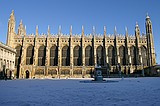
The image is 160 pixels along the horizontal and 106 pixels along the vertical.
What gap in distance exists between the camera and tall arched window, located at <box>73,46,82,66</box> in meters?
65.9

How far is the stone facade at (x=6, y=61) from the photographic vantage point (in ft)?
159

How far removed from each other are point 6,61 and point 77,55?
2722 centimetres

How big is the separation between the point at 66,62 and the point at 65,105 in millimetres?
59027

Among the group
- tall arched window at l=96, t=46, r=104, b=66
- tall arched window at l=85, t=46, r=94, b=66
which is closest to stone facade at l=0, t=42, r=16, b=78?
tall arched window at l=85, t=46, r=94, b=66

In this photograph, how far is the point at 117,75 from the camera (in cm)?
6138

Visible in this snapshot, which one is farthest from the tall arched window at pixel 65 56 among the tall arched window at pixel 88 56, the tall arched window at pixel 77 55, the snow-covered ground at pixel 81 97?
the snow-covered ground at pixel 81 97

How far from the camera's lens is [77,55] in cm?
6669

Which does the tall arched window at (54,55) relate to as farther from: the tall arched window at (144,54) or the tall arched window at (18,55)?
the tall arched window at (144,54)

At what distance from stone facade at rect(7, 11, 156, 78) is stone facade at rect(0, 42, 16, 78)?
7449mm

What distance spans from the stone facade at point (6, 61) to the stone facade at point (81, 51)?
745cm

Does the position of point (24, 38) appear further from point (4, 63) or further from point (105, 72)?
point (105, 72)

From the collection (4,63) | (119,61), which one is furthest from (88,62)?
(4,63)

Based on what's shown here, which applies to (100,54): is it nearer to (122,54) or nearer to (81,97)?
(122,54)

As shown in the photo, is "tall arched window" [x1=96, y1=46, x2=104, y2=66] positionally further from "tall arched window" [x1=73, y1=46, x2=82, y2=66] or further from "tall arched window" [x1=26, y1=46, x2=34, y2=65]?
"tall arched window" [x1=26, y1=46, x2=34, y2=65]
